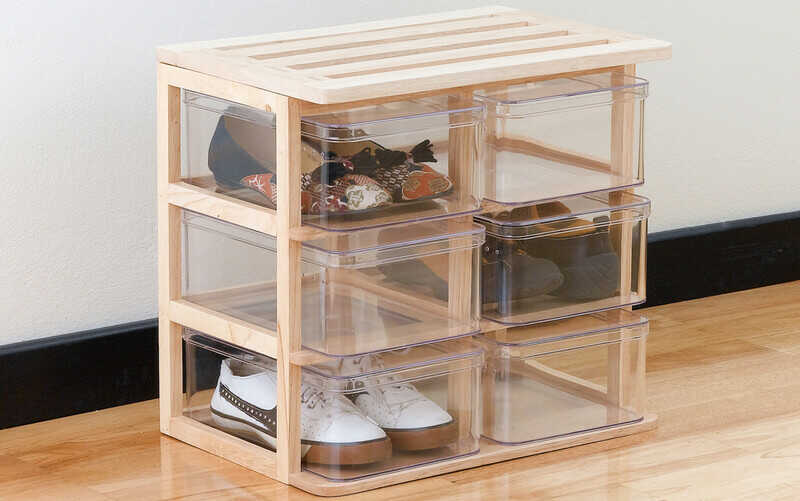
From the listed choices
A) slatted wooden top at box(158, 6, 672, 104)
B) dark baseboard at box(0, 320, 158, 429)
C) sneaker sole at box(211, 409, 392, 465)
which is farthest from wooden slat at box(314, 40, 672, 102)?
dark baseboard at box(0, 320, 158, 429)

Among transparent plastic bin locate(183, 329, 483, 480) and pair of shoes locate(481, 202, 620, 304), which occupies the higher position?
pair of shoes locate(481, 202, 620, 304)

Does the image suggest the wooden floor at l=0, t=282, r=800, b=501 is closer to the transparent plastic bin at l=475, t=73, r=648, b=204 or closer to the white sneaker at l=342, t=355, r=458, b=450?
the white sneaker at l=342, t=355, r=458, b=450

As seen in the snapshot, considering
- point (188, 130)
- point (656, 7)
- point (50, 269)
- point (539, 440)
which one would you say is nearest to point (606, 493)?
point (539, 440)

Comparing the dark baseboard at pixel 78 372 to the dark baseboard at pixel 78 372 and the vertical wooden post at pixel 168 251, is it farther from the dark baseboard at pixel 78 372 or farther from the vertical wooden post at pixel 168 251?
the vertical wooden post at pixel 168 251

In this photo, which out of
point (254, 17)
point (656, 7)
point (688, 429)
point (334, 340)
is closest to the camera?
point (334, 340)

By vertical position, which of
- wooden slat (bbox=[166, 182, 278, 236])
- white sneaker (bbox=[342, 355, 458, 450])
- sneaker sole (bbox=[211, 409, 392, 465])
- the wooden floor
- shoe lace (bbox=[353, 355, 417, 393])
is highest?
wooden slat (bbox=[166, 182, 278, 236])

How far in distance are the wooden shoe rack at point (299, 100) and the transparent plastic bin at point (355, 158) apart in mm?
13

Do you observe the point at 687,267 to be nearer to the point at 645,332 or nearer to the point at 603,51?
the point at 645,332

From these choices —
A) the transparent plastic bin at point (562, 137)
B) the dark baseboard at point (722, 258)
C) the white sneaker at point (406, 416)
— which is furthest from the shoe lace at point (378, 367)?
the dark baseboard at point (722, 258)

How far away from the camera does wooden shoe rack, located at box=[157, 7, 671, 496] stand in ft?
4.97

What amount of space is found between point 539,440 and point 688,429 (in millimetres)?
204

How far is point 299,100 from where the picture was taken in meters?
1.50

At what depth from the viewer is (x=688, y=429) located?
1.76 meters

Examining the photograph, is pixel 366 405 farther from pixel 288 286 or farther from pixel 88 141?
pixel 88 141
